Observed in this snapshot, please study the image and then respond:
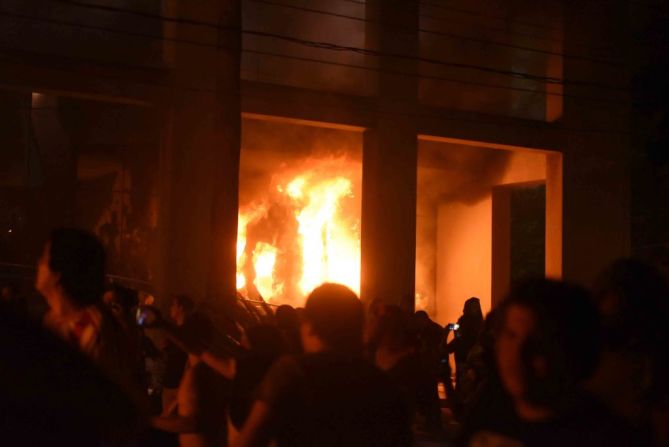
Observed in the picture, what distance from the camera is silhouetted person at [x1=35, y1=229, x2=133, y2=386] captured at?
3.75 meters

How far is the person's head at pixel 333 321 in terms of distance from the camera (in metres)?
3.57

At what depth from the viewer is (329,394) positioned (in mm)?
3373

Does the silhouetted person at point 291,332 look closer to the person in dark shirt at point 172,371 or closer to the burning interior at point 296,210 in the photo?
the person in dark shirt at point 172,371

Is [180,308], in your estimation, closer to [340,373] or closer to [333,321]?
[333,321]

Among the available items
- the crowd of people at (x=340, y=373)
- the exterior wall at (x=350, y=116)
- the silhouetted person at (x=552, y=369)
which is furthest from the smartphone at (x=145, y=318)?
the exterior wall at (x=350, y=116)

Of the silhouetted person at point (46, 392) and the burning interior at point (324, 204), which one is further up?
the burning interior at point (324, 204)

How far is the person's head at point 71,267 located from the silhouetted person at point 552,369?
1.77 m

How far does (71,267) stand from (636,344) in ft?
7.27

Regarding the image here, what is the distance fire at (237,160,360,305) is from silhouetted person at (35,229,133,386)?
15429mm

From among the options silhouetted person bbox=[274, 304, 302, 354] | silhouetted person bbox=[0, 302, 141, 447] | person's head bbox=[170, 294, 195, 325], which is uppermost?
silhouetted person bbox=[0, 302, 141, 447]

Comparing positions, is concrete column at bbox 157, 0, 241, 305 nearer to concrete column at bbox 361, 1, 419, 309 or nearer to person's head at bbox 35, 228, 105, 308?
concrete column at bbox 361, 1, 419, 309

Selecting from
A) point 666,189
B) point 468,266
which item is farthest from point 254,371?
point 666,189

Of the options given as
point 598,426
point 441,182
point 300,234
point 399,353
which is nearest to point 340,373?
point 598,426

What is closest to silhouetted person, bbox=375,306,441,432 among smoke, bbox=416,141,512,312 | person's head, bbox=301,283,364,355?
person's head, bbox=301,283,364,355
